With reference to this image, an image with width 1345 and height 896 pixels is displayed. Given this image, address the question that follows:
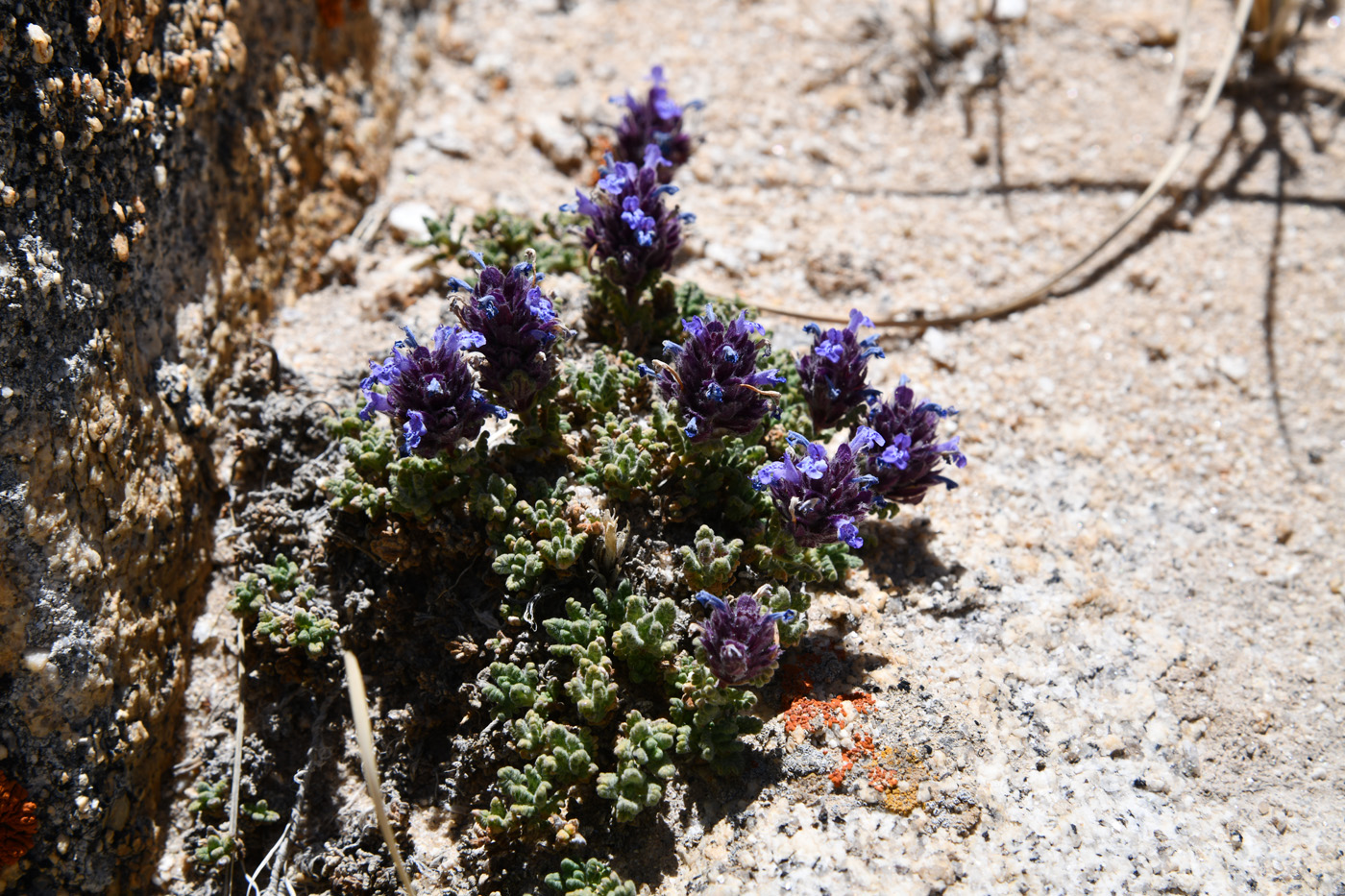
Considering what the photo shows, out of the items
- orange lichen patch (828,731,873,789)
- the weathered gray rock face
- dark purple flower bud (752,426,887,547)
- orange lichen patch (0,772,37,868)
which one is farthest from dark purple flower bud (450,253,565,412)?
orange lichen patch (0,772,37,868)

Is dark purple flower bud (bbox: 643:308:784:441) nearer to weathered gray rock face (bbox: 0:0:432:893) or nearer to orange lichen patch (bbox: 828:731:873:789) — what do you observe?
orange lichen patch (bbox: 828:731:873:789)

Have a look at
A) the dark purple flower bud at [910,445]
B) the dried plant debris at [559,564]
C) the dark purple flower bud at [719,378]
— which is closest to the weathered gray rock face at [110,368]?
the dried plant debris at [559,564]

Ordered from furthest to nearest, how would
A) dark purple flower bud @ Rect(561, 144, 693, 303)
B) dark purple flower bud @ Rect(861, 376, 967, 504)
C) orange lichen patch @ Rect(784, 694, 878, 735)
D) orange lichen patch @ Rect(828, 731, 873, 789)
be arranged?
dark purple flower bud @ Rect(561, 144, 693, 303) → dark purple flower bud @ Rect(861, 376, 967, 504) → orange lichen patch @ Rect(784, 694, 878, 735) → orange lichen patch @ Rect(828, 731, 873, 789)

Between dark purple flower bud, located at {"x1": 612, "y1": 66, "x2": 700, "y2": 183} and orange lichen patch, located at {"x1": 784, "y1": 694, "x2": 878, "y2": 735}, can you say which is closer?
orange lichen patch, located at {"x1": 784, "y1": 694, "x2": 878, "y2": 735}

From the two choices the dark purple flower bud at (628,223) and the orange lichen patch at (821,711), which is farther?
the dark purple flower bud at (628,223)

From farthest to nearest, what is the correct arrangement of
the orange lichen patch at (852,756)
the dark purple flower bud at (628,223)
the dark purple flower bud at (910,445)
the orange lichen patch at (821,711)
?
the dark purple flower bud at (628,223)
the dark purple flower bud at (910,445)
the orange lichen patch at (821,711)
the orange lichen patch at (852,756)

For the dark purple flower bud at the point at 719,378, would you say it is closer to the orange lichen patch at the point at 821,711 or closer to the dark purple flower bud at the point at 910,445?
the dark purple flower bud at the point at 910,445

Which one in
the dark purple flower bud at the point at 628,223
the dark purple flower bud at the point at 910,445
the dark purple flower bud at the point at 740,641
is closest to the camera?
the dark purple flower bud at the point at 740,641
